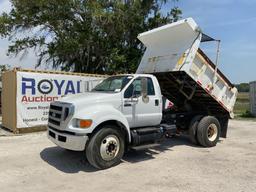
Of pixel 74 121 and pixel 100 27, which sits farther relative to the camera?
pixel 100 27

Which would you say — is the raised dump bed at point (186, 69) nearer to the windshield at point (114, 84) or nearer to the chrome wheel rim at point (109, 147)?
the windshield at point (114, 84)

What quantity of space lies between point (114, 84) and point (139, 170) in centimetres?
240

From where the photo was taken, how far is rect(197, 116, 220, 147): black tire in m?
9.12

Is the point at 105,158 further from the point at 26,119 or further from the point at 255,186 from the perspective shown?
the point at 26,119

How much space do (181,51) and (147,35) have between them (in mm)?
1569

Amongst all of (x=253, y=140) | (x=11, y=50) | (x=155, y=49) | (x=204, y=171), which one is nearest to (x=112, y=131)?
(x=204, y=171)

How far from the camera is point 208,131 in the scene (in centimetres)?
939

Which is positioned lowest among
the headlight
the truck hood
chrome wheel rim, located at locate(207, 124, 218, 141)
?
chrome wheel rim, located at locate(207, 124, 218, 141)

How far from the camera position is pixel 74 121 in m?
6.48

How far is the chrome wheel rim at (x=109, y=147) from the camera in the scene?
6648 millimetres

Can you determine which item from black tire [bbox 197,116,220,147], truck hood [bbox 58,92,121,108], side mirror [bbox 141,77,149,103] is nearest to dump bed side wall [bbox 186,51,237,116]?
black tire [bbox 197,116,220,147]

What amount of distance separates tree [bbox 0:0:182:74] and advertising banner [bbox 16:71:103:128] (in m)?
7.40

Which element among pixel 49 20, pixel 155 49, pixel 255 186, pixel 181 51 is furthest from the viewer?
pixel 49 20

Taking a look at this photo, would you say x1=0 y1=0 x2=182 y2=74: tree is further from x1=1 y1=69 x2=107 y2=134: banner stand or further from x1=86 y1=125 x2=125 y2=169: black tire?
x1=86 y1=125 x2=125 y2=169: black tire
